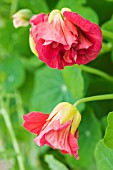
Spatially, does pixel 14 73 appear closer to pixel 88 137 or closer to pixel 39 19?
pixel 88 137

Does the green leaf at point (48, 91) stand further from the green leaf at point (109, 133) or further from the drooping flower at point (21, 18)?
the green leaf at point (109, 133)

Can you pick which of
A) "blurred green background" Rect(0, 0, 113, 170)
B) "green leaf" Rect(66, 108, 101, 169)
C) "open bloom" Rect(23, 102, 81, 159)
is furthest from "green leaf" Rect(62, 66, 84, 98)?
"open bloom" Rect(23, 102, 81, 159)

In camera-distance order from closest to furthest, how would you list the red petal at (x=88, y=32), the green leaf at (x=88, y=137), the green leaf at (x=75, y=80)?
the red petal at (x=88, y=32) → the green leaf at (x=75, y=80) → the green leaf at (x=88, y=137)

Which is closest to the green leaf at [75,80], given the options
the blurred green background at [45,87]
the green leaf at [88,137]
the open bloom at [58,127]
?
the blurred green background at [45,87]

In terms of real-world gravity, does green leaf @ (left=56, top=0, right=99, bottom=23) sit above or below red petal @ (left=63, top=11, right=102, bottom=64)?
below

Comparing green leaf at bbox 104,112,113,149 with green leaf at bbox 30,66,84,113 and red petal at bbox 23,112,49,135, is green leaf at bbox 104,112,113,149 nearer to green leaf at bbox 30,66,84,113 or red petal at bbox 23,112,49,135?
red petal at bbox 23,112,49,135
